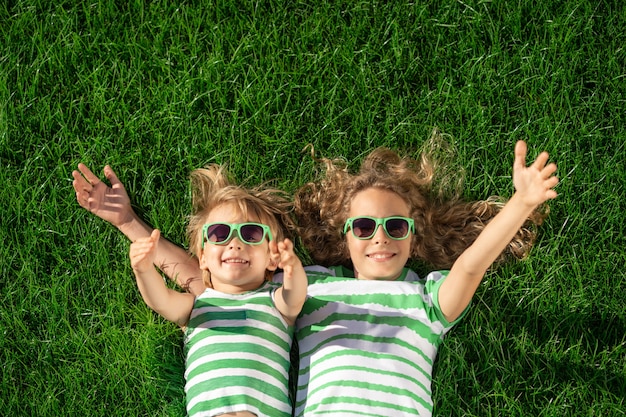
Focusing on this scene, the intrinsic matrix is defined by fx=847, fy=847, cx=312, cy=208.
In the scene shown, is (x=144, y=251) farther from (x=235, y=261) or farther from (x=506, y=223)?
(x=506, y=223)

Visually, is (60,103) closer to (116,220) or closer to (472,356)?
(116,220)

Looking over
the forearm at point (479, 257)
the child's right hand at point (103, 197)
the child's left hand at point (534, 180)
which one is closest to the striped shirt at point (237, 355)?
the child's right hand at point (103, 197)

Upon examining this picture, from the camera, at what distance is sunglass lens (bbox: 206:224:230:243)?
12.9ft

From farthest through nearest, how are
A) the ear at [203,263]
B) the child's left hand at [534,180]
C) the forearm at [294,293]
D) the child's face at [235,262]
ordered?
the ear at [203,263] → the child's face at [235,262] → the forearm at [294,293] → the child's left hand at [534,180]

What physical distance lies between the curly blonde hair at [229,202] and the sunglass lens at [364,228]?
42 centimetres

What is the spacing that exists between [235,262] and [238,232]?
139 millimetres

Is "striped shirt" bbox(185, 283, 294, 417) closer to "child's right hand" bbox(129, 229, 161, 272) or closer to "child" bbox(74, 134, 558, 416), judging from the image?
"child" bbox(74, 134, 558, 416)

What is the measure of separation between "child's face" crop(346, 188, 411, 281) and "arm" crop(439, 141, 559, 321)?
0.93 feet

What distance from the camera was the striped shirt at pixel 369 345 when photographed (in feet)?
12.2

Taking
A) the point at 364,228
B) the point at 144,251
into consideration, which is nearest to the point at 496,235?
→ the point at 364,228

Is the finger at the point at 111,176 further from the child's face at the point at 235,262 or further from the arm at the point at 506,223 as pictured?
the arm at the point at 506,223

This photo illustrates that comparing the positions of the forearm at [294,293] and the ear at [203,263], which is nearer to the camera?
the forearm at [294,293]

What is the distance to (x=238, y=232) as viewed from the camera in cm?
392

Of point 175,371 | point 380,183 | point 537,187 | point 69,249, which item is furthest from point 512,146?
point 69,249
